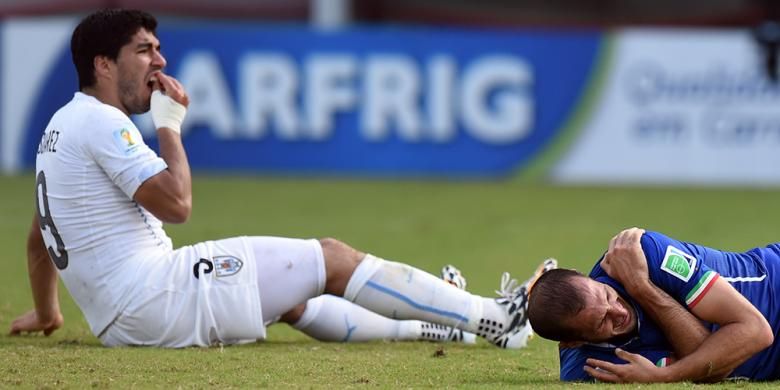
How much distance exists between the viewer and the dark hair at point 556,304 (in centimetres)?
512

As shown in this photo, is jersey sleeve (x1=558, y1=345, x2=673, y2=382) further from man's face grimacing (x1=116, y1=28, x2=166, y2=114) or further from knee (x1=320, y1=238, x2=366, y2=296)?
man's face grimacing (x1=116, y1=28, x2=166, y2=114)

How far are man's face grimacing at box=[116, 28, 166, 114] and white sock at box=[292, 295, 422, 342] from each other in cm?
121

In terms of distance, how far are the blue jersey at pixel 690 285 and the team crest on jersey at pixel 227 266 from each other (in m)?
1.48

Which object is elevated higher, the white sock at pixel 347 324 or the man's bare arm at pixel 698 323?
the man's bare arm at pixel 698 323

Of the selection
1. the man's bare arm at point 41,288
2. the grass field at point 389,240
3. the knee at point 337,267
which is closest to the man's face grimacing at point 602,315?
the grass field at point 389,240

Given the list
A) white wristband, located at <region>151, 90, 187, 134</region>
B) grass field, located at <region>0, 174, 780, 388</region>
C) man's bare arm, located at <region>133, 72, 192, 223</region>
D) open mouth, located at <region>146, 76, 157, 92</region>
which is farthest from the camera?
open mouth, located at <region>146, 76, 157, 92</region>

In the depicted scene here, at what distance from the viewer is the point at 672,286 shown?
207 inches

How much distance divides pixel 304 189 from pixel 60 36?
12.3 ft

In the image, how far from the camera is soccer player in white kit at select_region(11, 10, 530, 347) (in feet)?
20.2

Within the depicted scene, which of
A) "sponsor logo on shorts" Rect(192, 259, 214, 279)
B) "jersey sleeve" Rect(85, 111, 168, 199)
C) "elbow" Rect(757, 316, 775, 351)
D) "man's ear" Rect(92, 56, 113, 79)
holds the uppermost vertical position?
"man's ear" Rect(92, 56, 113, 79)

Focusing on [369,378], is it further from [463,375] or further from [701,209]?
[701,209]

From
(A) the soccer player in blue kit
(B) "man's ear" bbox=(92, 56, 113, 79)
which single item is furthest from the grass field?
(B) "man's ear" bbox=(92, 56, 113, 79)

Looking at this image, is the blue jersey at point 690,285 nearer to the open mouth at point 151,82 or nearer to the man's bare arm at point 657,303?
the man's bare arm at point 657,303

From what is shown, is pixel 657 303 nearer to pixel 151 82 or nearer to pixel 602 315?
pixel 602 315
